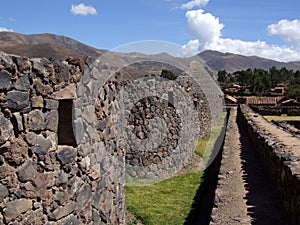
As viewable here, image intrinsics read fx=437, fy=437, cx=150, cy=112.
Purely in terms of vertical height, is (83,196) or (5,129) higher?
(5,129)

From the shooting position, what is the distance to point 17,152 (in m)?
3.95

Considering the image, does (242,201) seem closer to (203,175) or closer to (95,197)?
(95,197)

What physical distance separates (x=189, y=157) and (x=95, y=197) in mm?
8879

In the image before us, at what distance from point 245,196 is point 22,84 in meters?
3.58

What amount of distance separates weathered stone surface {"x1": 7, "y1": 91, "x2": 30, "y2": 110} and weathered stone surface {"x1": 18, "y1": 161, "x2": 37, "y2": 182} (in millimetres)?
539

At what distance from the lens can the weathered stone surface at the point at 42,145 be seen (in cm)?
420

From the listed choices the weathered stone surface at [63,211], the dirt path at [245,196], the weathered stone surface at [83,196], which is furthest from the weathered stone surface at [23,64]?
the dirt path at [245,196]

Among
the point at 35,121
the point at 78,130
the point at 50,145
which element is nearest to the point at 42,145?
the point at 50,145

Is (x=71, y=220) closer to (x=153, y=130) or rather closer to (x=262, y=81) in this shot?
(x=153, y=130)

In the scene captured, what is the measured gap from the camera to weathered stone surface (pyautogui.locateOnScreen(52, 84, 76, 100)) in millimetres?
4551

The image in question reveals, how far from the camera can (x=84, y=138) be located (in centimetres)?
512

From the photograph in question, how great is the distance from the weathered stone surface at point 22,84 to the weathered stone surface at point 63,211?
1.32m

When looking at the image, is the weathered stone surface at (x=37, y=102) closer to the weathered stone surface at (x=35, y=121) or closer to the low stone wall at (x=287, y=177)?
the weathered stone surface at (x=35, y=121)

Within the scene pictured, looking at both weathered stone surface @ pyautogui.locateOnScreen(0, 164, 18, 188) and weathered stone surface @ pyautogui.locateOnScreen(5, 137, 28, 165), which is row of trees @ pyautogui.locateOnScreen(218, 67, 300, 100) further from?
weathered stone surface @ pyautogui.locateOnScreen(0, 164, 18, 188)
